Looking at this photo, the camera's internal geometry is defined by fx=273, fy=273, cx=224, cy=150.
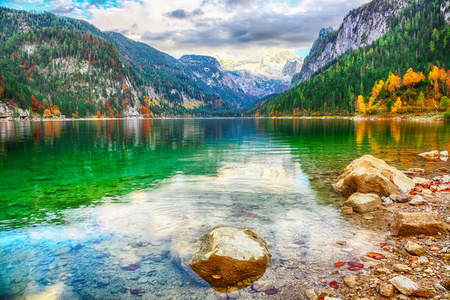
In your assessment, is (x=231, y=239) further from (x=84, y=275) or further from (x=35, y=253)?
(x=35, y=253)

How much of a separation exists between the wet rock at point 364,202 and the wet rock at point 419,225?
3087 mm

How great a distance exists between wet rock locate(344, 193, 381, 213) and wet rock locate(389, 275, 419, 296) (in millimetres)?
7315

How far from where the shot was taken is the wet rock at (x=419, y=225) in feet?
35.1

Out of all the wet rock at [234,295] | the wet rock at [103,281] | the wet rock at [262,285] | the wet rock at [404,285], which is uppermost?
the wet rock at [404,285]

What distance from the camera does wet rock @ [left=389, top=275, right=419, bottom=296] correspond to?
7.22 metres

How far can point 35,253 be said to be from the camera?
10508 mm

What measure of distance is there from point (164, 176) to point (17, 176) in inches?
506

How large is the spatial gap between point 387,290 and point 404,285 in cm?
49

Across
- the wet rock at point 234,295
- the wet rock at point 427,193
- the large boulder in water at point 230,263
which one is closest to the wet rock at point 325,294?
the large boulder in water at point 230,263

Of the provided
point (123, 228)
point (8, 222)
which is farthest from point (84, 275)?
point (8, 222)

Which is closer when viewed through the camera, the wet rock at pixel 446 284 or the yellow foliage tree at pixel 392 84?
the wet rock at pixel 446 284

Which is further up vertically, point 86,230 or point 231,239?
point 231,239

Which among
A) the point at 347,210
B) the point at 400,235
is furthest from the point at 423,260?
the point at 347,210

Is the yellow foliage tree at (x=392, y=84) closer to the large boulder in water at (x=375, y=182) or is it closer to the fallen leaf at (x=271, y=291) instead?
the large boulder in water at (x=375, y=182)
